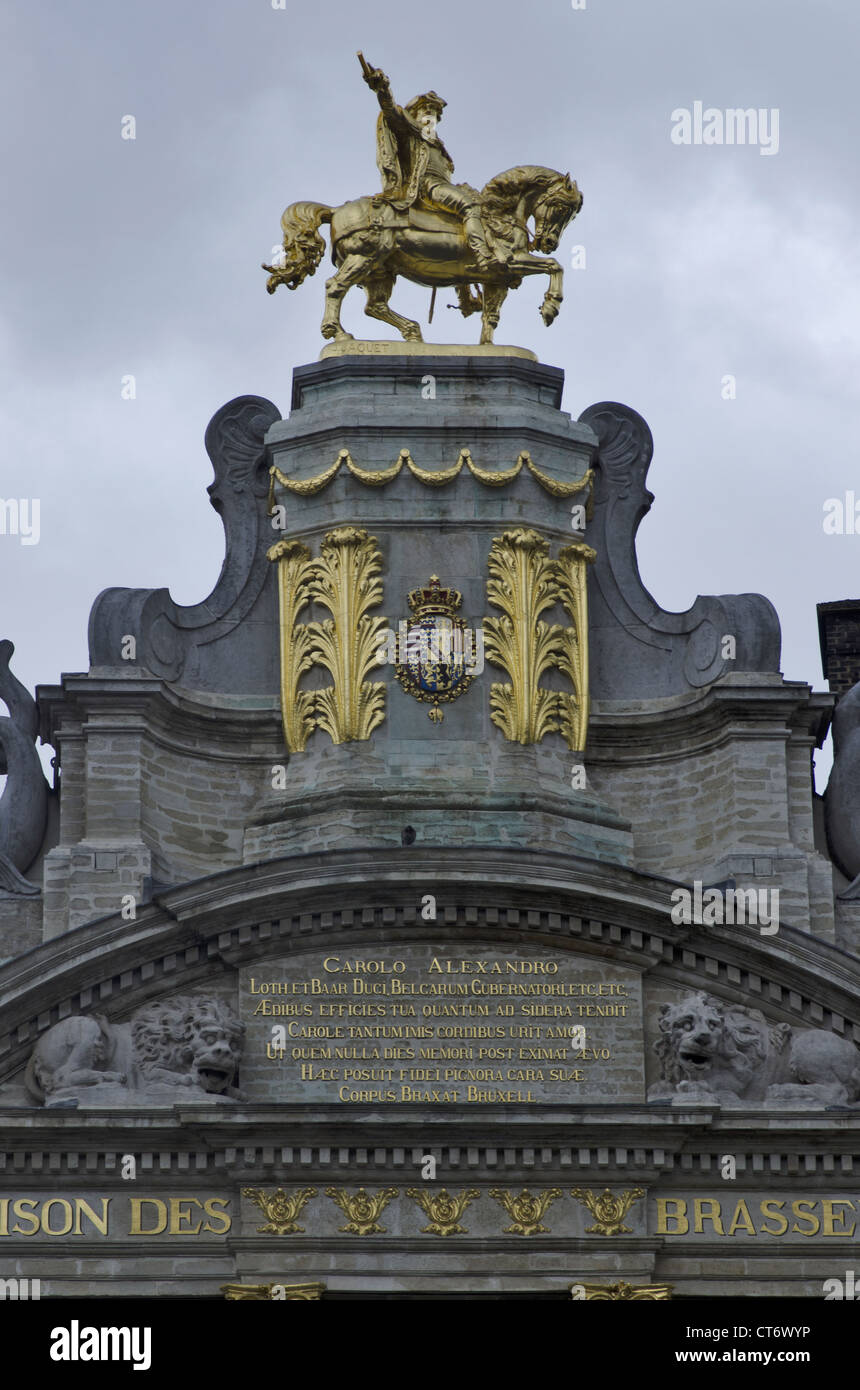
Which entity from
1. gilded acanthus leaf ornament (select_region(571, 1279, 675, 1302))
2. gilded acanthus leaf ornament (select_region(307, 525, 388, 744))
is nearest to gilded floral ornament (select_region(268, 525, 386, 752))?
gilded acanthus leaf ornament (select_region(307, 525, 388, 744))

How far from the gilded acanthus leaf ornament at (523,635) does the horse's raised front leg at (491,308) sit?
245 centimetres

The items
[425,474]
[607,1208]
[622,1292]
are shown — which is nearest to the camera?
[622,1292]

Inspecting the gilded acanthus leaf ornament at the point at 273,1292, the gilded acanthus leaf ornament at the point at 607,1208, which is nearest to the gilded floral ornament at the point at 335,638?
the gilded acanthus leaf ornament at the point at 607,1208

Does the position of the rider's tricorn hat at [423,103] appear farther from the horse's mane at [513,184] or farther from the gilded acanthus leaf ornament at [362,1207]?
the gilded acanthus leaf ornament at [362,1207]

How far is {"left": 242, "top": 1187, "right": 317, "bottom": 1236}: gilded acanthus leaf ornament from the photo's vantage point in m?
35.4

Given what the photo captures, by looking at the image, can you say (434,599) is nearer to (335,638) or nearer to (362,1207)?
(335,638)

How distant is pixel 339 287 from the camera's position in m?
39.7

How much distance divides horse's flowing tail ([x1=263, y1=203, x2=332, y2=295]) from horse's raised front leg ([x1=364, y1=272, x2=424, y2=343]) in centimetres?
61

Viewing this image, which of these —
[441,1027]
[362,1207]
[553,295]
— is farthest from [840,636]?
[362,1207]

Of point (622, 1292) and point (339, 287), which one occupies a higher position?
point (339, 287)

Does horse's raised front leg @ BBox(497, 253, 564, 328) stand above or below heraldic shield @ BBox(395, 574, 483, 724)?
above

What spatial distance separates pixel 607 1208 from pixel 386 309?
9620 mm

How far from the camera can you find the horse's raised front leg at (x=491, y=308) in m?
39.8
